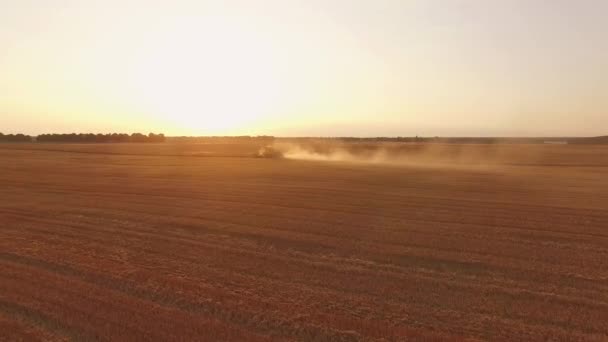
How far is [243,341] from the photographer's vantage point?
18.5 ft

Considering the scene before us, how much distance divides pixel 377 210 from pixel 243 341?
31.3 feet

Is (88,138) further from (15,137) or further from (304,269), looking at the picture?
(304,269)

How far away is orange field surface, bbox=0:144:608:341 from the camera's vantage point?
6086 mm

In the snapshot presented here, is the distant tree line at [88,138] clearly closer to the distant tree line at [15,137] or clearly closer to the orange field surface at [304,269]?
the distant tree line at [15,137]

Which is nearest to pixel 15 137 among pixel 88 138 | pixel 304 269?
pixel 88 138

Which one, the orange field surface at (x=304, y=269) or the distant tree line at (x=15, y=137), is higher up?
the distant tree line at (x=15, y=137)

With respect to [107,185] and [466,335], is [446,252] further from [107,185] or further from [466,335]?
[107,185]

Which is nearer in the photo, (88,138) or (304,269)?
(304,269)

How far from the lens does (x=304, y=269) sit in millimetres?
8430

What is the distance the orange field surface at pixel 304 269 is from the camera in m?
6.09

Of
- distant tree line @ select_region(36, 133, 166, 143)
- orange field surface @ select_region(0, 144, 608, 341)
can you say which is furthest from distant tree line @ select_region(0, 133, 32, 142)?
orange field surface @ select_region(0, 144, 608, 341)

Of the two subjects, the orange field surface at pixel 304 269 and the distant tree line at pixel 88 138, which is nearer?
the orange field surface at pixel 304 269

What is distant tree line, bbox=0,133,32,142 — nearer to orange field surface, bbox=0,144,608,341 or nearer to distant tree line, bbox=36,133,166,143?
distant tree line, bbox=36,133,166,143

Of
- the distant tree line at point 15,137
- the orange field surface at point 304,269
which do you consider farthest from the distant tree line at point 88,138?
the orange field surface at point 304,269
